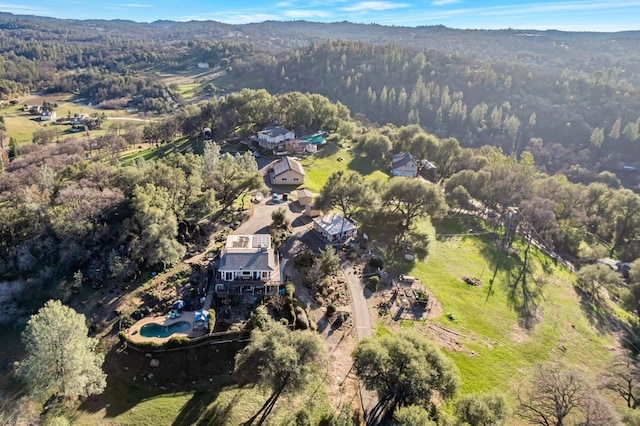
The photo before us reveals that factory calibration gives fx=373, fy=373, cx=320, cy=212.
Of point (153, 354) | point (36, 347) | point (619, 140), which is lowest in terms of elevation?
point (619, 140)

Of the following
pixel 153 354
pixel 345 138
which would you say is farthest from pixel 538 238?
pixel 153 354

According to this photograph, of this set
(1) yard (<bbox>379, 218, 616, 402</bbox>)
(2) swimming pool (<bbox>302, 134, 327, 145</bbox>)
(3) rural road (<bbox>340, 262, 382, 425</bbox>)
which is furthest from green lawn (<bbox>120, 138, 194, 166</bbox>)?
(1) yard (<bbox>379, 218, 616, 402</bbox>)

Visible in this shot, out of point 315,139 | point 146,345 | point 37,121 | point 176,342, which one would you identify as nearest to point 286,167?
point 315,139

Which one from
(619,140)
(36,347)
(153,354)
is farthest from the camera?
(619,140)

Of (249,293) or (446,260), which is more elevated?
(249,293)

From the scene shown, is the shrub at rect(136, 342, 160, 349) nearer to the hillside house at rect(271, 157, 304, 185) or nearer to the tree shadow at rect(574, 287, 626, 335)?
the hillside house at rect(271, 157, 304, 185)

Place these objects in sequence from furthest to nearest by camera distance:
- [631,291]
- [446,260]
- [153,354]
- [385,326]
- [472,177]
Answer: [472,177] < [446,260] < [631,291] < [385,326] < [153,354]

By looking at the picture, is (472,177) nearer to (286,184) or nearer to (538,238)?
(538,238)

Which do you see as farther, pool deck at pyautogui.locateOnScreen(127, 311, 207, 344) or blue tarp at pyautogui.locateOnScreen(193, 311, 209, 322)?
blue tarp at pyautogui.locateOnScreen(193, 311, 209, 322)
